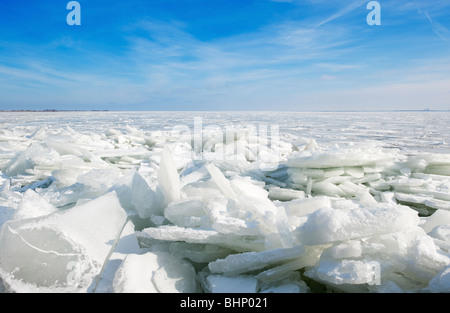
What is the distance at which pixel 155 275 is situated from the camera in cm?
115

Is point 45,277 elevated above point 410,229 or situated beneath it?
situated beneath

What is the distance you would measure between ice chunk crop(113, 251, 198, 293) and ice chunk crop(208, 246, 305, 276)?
0.53ft

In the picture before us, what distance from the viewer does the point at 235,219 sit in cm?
133

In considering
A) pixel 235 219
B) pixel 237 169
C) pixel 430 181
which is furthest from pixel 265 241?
pixel 430 181

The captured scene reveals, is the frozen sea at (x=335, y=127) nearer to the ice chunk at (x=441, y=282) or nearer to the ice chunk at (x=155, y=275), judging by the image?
the ice chunk at (x=441, y=282)

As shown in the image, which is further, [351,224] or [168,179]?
[168,179]

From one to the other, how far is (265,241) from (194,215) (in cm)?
44

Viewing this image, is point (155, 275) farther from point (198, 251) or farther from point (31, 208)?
point (31, 208)

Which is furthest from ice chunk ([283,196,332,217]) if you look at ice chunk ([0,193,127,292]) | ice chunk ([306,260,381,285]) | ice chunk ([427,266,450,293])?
ice chunk ([0,193,127,292])

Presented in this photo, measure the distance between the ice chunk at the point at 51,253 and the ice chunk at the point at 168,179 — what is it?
0.41 metres

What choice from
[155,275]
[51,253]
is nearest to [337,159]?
[155,275]

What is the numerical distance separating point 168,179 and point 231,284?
69 cm
